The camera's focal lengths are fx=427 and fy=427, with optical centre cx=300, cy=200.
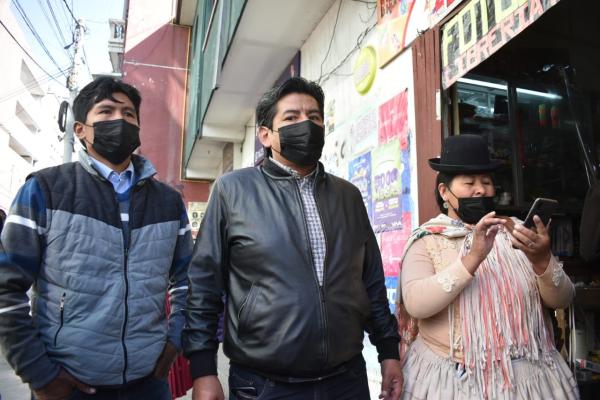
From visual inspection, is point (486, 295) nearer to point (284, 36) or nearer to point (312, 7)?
point (312, 7)

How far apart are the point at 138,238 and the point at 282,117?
0.76 m

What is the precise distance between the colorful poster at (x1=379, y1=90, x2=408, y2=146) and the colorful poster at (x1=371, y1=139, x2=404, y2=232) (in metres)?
0.06

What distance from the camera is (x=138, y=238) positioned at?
1.70m

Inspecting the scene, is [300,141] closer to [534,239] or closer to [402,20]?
[534,239]

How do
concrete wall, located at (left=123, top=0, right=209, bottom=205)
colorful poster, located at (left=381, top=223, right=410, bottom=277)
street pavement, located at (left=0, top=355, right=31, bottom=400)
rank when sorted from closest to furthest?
colorful poster, located at (left=381, top=223, right=410, bottom=277) → street pavement, located at (left=0, top=355, right=31, bottom=400) → concrete wall, located at (left=123, top=0, right=209, bottom=205)

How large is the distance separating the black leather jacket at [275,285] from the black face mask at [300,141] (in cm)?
9

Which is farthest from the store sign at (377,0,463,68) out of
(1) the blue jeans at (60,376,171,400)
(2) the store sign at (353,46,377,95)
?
(1) the blue jeans at (60,376,171,400)

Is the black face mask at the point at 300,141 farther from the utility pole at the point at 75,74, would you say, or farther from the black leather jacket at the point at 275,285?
the utility pole at the point at 75,74

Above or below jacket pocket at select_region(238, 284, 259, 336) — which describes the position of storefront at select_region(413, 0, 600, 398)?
above

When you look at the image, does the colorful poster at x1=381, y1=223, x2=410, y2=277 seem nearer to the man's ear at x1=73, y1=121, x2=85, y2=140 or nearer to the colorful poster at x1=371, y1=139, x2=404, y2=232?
the colorful poster at x1=371, y1=139, x2=404, y2=232

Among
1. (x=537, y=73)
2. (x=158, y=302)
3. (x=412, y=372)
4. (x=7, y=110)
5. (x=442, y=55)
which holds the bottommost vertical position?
(x=412, y=372)

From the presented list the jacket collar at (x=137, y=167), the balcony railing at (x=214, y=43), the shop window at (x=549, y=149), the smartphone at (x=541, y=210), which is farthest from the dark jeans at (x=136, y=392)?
the balcony railing at (x=214, y=43)

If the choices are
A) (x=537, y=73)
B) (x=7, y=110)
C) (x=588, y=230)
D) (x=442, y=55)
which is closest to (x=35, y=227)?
(x=442, y=55)

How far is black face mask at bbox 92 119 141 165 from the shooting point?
1787 millimetres
